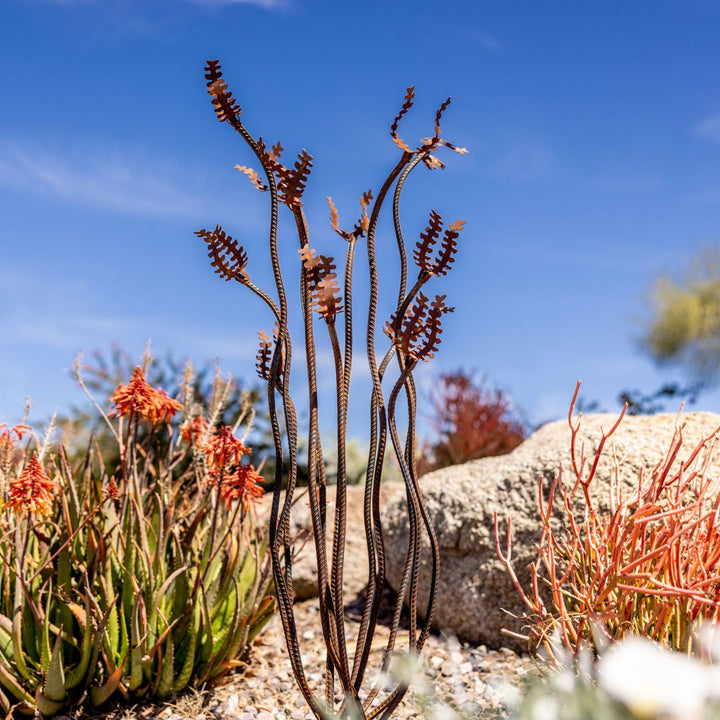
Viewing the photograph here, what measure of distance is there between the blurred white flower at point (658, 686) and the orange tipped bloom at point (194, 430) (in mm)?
2729

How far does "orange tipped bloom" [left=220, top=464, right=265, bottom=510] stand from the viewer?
325cm

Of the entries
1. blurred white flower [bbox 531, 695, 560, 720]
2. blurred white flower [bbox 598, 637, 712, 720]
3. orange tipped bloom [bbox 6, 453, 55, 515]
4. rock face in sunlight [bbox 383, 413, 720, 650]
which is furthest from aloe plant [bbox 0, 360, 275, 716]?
blurred white flower [bbox 598, 637, 712, 720]

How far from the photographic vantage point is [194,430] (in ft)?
12.3

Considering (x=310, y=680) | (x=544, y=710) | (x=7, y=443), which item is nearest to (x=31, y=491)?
(x=7, y=443)

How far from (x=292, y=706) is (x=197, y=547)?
854 millimetres

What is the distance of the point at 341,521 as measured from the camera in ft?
8.41

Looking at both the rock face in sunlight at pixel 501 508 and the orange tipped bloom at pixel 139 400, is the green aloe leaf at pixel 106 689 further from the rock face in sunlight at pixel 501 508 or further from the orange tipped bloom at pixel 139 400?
the rock face in sunlight at pixel 501 508

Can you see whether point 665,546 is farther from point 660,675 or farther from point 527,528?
point 527,528

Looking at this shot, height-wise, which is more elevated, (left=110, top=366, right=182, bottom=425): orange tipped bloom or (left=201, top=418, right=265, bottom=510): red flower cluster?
(left=110, top=366, right=182, bottom=425): orange tipped bloom

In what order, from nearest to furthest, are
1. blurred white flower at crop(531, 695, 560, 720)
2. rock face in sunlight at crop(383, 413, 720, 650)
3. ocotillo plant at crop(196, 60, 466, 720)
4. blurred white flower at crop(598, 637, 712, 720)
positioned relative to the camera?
blurred white flower at crop(598, 637, 712, 720), blurred white flower at crop(531, 695, 560, 720), ocotillo plant at crop(196, 60, 466, 720), rock face in sunlight at crop(383, 413, 720, 650)

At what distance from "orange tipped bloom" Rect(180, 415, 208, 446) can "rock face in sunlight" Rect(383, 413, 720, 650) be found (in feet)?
5.38

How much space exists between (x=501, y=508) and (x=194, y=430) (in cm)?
182

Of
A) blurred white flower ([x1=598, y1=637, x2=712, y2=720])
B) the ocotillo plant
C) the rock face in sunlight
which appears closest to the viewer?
blurred white flower ([x1=598, y1=637, x2=712, y2=720])

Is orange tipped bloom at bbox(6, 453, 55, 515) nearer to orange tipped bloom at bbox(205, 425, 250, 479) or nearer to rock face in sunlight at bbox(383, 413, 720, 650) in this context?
orange tipped bloom at bbox(205, 425, 250, 479)
